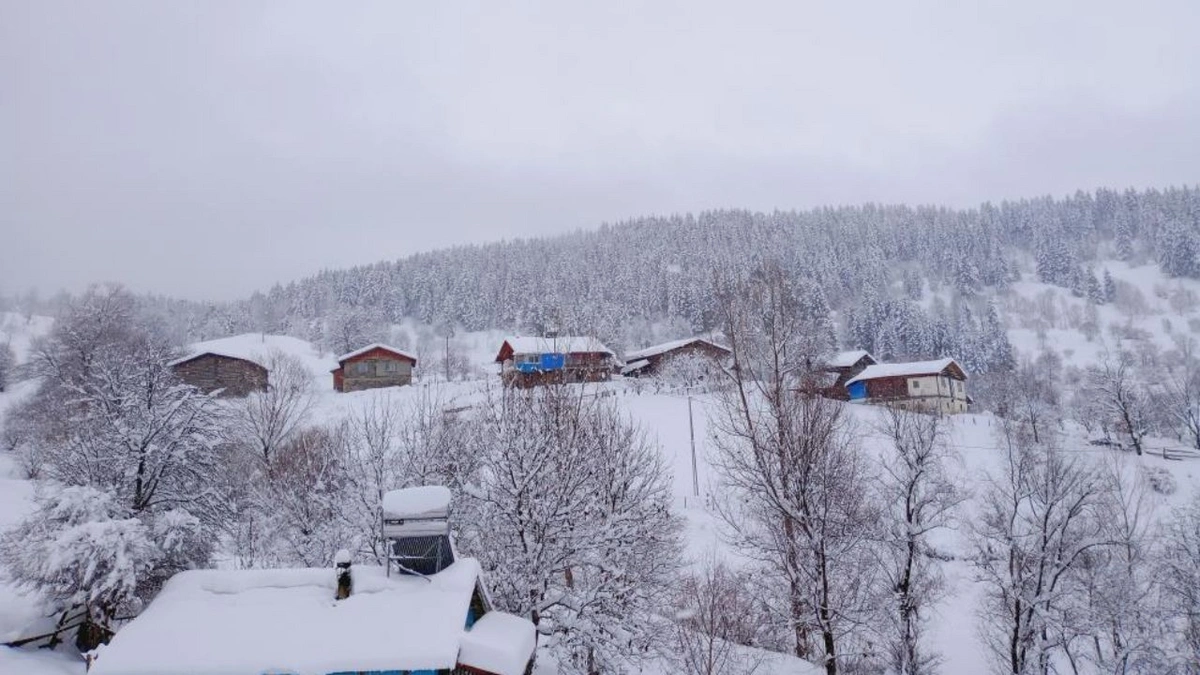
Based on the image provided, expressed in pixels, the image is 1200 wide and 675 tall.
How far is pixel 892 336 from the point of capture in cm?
9406

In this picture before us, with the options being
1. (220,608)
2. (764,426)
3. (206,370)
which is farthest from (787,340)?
(206,370)

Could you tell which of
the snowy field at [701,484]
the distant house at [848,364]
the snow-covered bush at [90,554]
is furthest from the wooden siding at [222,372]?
the distant house at [848,364]

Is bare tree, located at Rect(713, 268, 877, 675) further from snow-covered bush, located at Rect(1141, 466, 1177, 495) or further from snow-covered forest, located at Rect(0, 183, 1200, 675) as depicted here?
snow-covered bush, located at Rect(1141, 466, 1177, 495)

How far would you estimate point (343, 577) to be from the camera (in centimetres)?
1195

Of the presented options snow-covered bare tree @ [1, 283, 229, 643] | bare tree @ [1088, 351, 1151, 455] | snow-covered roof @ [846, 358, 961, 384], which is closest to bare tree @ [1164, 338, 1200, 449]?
bare tree @ [1088, 351, 1151, 455]

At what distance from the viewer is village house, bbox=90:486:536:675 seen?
402 inches

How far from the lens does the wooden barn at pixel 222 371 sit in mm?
54906

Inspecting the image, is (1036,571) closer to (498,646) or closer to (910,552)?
(910,552)

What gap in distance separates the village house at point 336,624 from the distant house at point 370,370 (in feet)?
172

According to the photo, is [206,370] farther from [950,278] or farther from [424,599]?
[950,278]

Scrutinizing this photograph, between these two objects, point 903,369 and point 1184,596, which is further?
point 903,369

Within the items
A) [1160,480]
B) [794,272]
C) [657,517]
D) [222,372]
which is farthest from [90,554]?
[794,272]

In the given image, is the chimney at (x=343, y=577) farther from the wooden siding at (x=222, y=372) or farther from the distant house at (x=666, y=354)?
the distant house at (x=666, y=354)

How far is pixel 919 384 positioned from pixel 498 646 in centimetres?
6482
